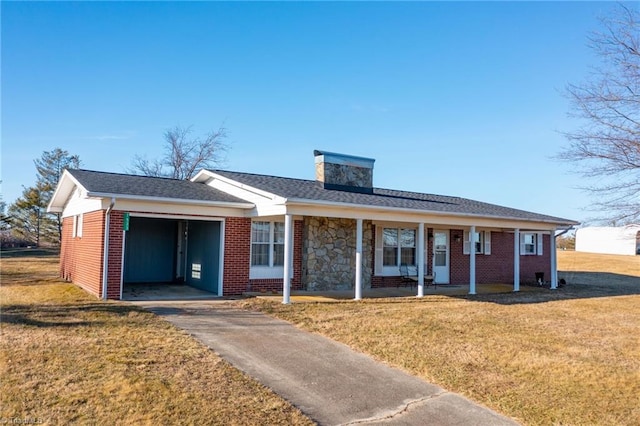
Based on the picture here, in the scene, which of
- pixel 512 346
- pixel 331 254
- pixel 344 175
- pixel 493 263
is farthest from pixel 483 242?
pixel 512 346

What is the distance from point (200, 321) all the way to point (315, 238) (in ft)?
19.6

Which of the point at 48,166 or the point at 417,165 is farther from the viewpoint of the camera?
the point at 48,166

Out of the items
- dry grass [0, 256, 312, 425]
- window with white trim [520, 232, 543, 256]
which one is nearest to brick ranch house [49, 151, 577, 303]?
window with white trim [520, 232, 543, 256]

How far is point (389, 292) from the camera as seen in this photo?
14.8m

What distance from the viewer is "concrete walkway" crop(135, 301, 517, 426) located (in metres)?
4.83

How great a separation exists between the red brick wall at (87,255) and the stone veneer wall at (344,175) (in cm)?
769

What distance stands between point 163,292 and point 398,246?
808 cm

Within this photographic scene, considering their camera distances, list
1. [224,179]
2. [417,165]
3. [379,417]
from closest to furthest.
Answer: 1. [379,417]
2. [224,179]
3. [417,165]

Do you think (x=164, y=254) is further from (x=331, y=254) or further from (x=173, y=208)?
(x=331, y=254)

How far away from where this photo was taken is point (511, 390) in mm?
5664

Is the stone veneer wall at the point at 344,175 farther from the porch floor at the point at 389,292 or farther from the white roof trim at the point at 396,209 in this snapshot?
the porch floor at the point at 389,292

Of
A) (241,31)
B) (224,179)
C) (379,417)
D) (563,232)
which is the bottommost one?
(379,417)

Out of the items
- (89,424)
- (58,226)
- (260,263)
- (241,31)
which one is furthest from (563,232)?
(58,226)

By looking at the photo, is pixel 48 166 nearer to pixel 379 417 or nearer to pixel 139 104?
pixel 139 104
